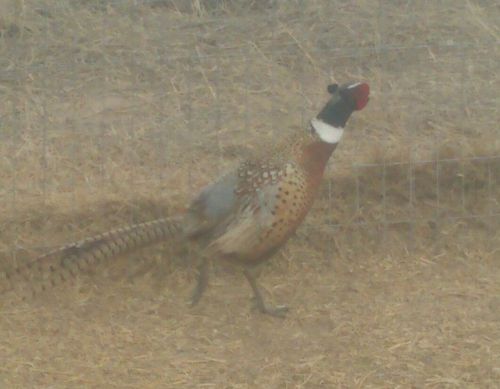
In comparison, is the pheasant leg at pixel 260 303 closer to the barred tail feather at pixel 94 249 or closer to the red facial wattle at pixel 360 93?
the barred tail feather at pixel 94 249

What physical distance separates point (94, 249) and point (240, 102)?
232 cm

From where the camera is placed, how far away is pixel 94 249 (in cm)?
445

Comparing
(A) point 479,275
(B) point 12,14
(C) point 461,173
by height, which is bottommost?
(A) point 479,275

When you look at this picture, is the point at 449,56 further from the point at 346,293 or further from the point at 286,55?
the point at 346,293

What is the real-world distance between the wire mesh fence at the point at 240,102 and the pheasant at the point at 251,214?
1.69 ft

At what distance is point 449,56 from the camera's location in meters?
6.90

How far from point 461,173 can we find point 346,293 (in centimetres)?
112

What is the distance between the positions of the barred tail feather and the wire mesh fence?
0.45 metres

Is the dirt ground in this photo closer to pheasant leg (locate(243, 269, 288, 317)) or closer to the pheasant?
pheasant leg (locate(243, 269, 288, 317))

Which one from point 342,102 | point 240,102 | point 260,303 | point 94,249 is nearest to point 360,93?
point 342,102

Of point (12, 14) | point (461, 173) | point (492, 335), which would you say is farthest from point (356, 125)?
point (12, 14)

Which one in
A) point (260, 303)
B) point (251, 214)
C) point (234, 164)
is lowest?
point (260, 303)

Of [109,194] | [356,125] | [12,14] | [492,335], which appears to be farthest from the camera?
[12,14]

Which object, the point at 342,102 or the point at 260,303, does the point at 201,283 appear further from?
the point at 342,102
